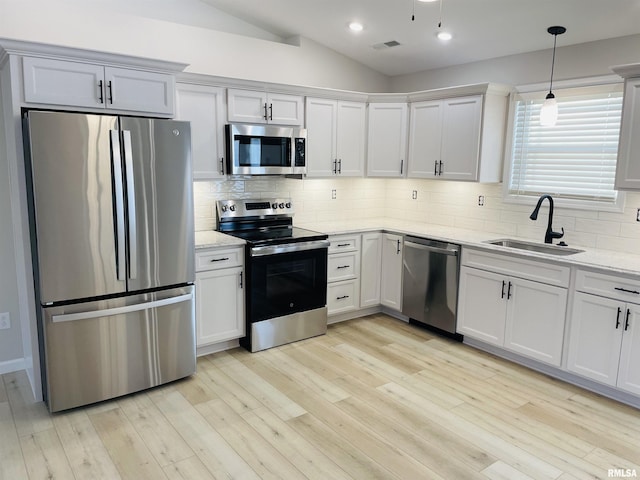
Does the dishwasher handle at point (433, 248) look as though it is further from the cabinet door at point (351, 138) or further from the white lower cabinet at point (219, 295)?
the white lower cabinet at point (219, 295)

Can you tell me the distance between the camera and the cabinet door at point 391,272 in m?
4.63

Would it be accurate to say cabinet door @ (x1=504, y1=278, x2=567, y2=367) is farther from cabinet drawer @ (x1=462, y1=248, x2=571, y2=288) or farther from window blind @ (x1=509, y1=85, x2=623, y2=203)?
window blind @ (x1=509, y1=85, x2=623, y2=203)

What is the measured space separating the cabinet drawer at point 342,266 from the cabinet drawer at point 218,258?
97cm

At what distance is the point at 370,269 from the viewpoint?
474 centimetres

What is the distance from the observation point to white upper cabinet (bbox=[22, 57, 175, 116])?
108 inches

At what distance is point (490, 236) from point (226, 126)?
2.54 m

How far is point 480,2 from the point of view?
3391 mm

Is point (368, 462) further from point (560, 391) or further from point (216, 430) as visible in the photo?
point (560, 391)

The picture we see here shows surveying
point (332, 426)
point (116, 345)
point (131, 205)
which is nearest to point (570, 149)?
point (332, 426)

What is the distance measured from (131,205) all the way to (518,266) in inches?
112

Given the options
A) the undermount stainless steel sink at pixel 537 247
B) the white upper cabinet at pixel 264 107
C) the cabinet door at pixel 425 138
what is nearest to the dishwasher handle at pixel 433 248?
the undermount stainless steel sink at pixel 537 247

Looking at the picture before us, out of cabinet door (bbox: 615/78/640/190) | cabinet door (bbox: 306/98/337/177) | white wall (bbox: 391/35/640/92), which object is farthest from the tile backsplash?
white wall (bbox: 391/35/640/92)

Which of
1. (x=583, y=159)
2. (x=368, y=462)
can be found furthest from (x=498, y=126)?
(x=368, y=462)

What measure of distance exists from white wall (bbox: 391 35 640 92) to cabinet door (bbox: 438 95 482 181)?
39 centimetres
